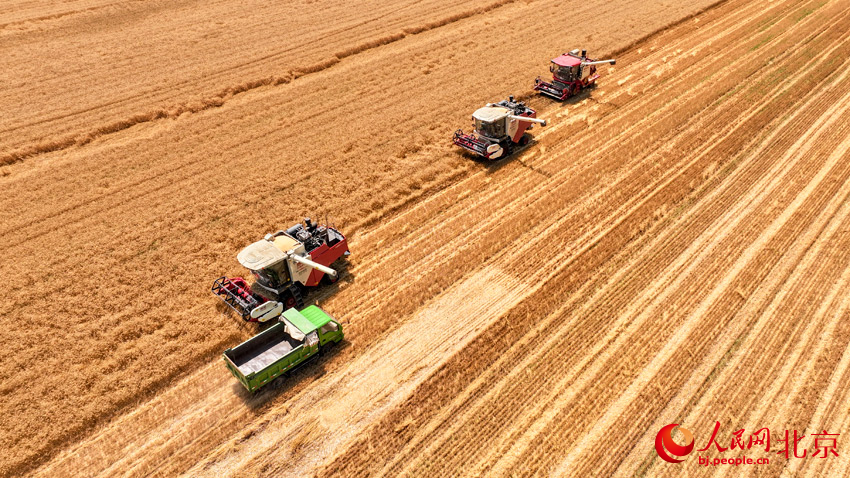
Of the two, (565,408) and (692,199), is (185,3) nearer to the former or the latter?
(692,199)

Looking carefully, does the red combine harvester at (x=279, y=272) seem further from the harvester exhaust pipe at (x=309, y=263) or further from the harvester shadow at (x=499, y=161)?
the harvester shadow at (x=499, y=161)

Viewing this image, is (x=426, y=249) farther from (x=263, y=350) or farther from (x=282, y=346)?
(x=263, y=350)

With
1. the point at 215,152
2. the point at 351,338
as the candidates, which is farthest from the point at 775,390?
the point at 215,152

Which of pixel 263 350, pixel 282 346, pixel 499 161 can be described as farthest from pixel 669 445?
pixel 499 161

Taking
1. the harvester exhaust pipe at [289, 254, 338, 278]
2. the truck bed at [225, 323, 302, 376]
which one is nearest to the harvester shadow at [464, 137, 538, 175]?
the harvester exhaust pipe at [289, 254, 338, 278]

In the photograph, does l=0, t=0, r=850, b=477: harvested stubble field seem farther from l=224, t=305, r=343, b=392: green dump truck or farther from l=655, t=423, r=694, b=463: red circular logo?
l=224, t=305, r=343, b=392: green dump truck

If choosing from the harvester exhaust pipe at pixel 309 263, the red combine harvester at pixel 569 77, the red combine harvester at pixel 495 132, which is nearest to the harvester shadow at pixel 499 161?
the red combine harvester at pixel 495 132
